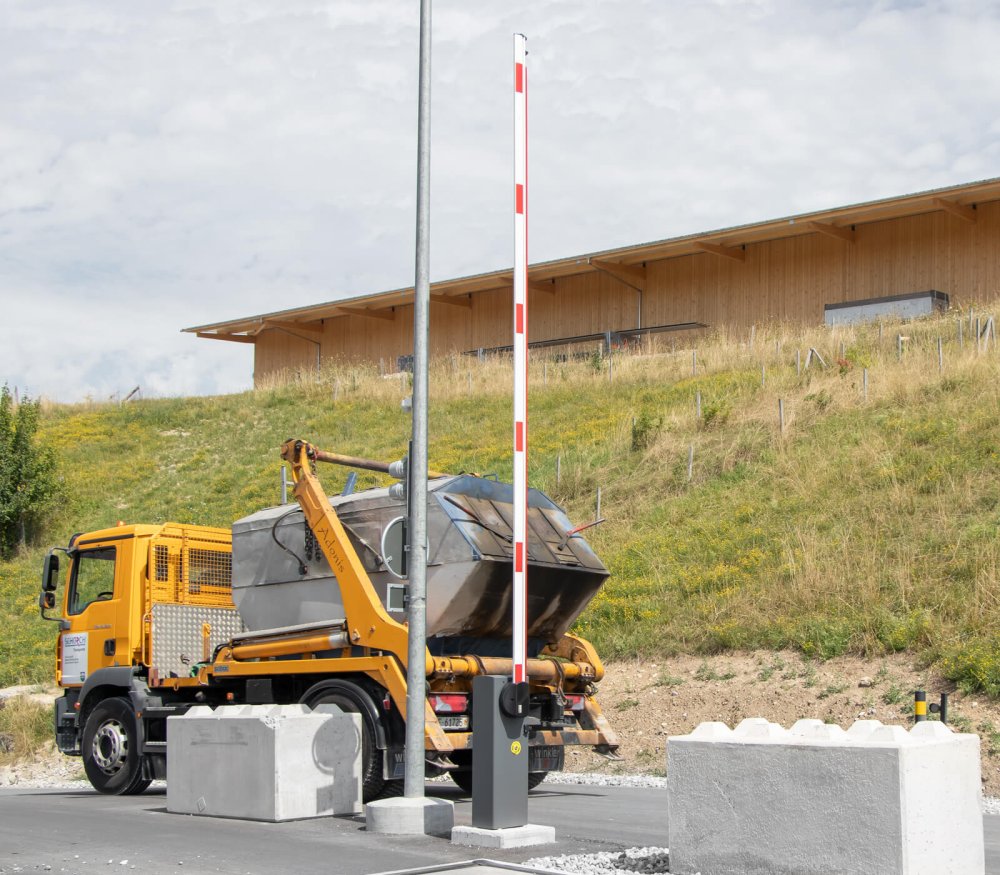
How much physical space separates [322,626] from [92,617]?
4.18 meters

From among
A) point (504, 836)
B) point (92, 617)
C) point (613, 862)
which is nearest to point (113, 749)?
point (92, 617)

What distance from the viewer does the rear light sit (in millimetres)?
11836

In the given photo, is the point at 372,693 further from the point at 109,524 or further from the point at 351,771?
the point at 109,524

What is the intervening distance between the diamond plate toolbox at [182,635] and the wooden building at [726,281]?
24148 millimetres

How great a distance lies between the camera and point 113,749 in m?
14.3

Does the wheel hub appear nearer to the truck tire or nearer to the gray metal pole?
the truck tire

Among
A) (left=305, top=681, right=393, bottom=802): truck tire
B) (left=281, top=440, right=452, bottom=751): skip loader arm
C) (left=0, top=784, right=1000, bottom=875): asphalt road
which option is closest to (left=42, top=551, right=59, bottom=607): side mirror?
(left=0, top=784, right=1000, bottom=875): asphalt road

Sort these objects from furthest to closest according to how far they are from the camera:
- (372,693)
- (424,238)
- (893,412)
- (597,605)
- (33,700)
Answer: (893,412) → (33,700) → (597,605) → (372,693) → (424,238)

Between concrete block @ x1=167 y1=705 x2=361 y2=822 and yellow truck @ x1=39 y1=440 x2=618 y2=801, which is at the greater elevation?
Result: yellow truck @ x1=39 y1=440 x2=618 y2=801

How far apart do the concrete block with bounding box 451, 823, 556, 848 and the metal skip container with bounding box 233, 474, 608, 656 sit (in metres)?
3.10

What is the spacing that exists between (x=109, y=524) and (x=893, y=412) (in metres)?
20.3

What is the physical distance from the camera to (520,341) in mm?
9805

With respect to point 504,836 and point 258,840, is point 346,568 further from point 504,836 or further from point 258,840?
point 504,836

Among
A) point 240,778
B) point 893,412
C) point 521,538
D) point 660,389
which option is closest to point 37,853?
point 240,778
